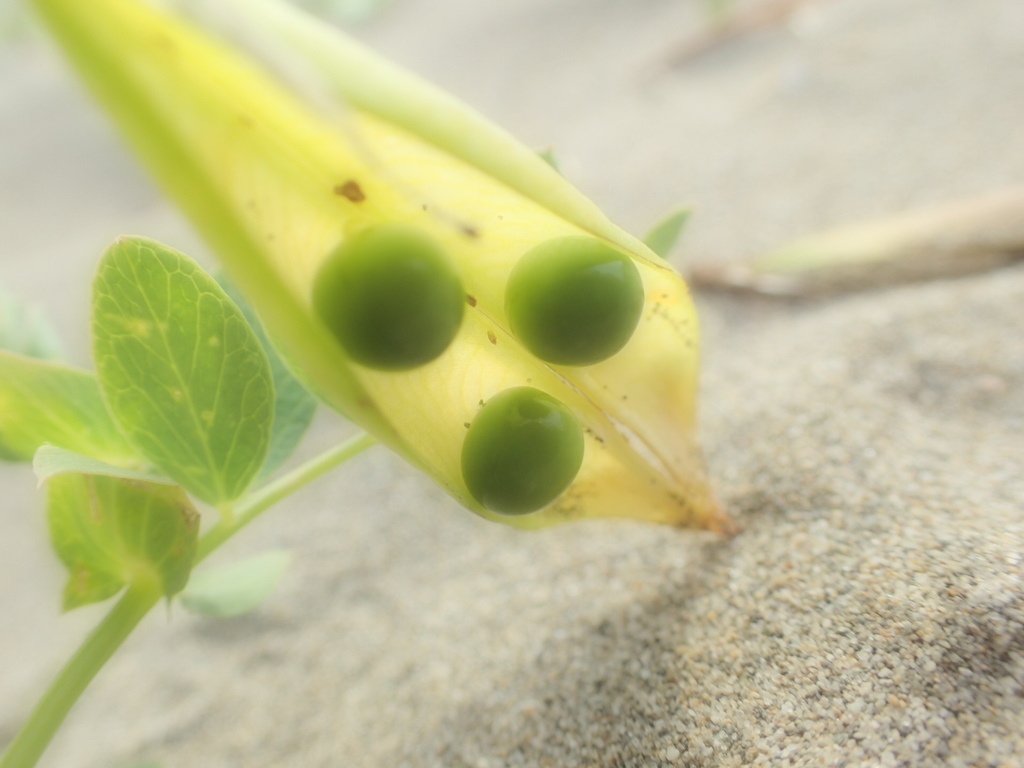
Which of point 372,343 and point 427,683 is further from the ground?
point 372,343

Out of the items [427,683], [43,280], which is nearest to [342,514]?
[427,683]

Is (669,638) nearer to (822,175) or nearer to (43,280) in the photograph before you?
(822,175)

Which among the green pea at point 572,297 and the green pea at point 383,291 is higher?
the green pea at point 383,291

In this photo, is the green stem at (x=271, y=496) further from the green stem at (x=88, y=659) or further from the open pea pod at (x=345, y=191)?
the open pea pod at (x=345, y=191)

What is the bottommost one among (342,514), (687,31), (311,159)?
(687,31)

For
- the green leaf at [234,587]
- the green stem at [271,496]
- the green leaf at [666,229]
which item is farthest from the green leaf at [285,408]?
the green leaf at [666,229]

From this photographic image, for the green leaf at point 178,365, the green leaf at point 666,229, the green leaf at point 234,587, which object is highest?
the green leaf at point 178,365
